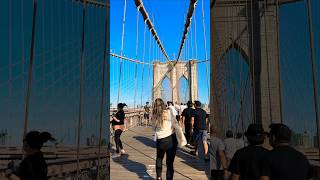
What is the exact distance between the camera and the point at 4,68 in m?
3.99

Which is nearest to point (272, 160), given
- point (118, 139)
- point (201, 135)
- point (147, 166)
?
point (147, 166)

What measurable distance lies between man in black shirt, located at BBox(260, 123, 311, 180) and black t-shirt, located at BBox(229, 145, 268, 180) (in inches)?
3.8

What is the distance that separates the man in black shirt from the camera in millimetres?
1853

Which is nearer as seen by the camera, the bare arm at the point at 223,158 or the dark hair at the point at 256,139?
the dark hair at the point at 256,139

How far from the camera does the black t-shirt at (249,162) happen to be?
6.68 feet

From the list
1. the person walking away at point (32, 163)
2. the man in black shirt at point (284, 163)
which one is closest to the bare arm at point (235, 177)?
the man in black shirt at point (284, 163)

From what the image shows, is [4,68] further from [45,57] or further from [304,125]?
[304,125]

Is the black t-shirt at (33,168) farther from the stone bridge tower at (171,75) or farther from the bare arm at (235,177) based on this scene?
the stone bridge tower at (171,75)

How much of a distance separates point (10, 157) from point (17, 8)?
171 centimetres

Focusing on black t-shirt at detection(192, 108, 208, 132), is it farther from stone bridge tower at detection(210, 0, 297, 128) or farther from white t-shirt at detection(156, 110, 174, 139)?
white t-shirt at detection(156, 110, 174, 139)

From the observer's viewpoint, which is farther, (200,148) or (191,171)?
(200,148)

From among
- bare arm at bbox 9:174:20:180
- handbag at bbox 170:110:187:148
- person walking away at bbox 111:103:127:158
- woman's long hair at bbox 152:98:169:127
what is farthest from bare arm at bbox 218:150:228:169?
person walking away at bbox 111:103:127:158

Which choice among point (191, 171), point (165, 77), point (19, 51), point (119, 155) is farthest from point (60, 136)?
point (165, 77)

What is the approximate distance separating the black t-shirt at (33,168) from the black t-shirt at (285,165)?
3.48ft
